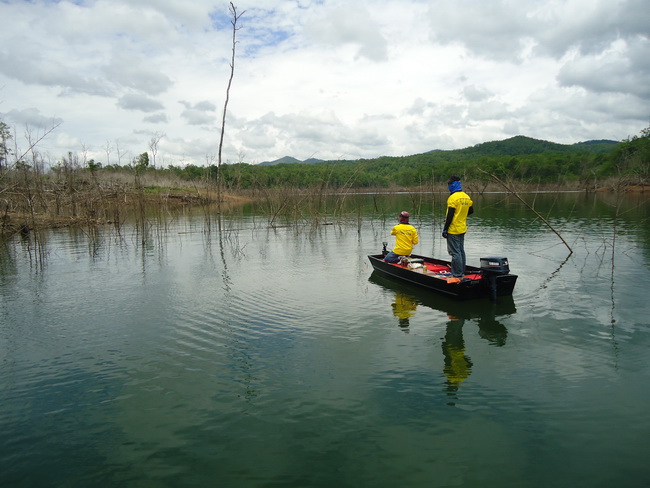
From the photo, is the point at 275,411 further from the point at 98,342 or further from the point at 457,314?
the point at 457,314

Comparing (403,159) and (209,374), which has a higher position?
(403,159)

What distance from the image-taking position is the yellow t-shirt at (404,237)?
12258mm

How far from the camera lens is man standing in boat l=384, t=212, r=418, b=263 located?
12.2 m

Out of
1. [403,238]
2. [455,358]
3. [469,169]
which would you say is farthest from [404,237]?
[469,169]

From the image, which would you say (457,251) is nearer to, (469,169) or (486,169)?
(469,169)

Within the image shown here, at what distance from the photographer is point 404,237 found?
1236cm

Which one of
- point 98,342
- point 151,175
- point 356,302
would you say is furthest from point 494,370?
point 151,175

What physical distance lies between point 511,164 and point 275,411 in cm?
10164

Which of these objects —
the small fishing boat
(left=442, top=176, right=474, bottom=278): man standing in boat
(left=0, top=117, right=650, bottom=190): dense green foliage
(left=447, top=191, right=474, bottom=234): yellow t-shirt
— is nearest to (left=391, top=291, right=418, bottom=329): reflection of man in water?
the small fishing boat

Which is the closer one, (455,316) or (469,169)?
(455,316)

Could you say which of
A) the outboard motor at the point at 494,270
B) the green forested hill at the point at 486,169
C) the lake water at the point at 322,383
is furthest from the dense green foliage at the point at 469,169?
the outboard motor at the point at 494,270

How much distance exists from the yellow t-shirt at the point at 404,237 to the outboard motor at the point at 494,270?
2.93 metres

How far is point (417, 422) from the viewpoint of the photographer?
5.11 meters

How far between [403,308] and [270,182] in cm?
3958
